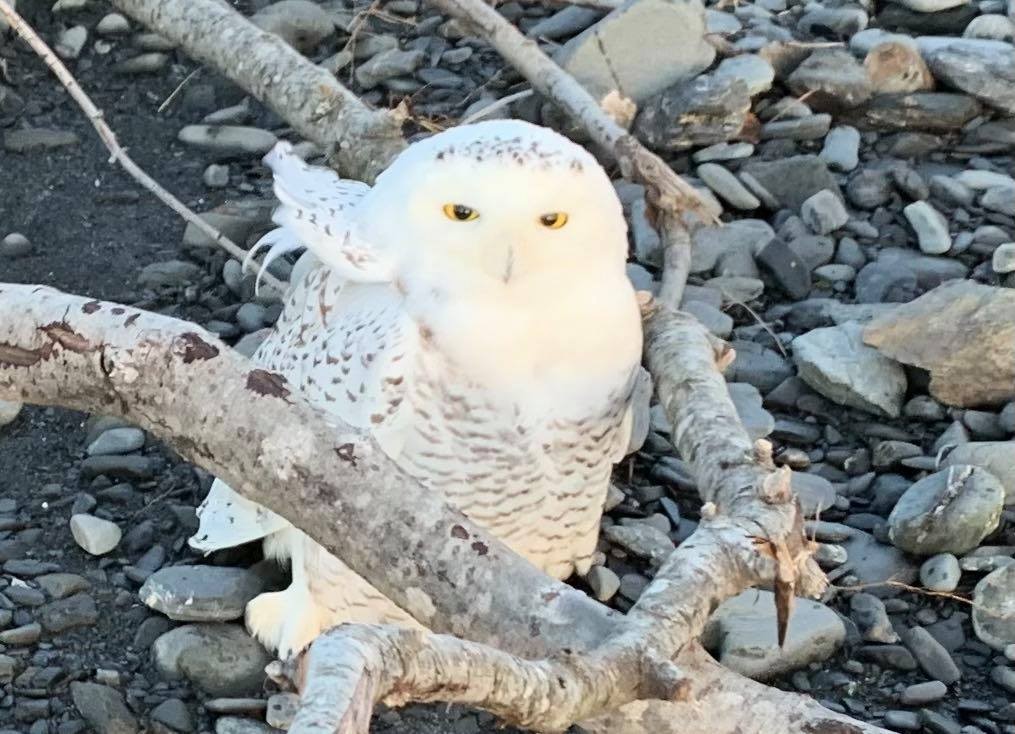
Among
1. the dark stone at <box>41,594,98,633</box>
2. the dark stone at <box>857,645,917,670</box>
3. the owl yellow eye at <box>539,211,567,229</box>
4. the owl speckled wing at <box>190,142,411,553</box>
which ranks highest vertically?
the owl yellow eye at <box>539,211,567,229</box>

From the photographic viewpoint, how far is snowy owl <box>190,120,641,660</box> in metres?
3.48

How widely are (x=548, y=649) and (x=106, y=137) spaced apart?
243cm

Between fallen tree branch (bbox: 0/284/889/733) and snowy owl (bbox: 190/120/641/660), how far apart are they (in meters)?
0.85

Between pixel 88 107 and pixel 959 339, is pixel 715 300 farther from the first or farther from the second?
pixel 88 107

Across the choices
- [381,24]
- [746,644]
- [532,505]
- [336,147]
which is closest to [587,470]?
[532,505]

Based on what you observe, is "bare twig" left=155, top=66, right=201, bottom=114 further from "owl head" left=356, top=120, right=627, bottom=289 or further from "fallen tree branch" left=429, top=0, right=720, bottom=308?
"owl head" left=356, top=120, right=627, bottom=289

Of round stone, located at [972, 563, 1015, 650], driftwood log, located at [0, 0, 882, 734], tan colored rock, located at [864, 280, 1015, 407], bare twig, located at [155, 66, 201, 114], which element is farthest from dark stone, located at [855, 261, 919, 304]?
bare twig, located at [155, 66, 201, 114]

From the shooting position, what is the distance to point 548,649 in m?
2.51

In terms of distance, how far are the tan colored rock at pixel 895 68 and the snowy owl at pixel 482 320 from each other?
8.51ft

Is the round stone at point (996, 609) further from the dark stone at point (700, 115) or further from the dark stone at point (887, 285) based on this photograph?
the dark stone at point (700, 115)

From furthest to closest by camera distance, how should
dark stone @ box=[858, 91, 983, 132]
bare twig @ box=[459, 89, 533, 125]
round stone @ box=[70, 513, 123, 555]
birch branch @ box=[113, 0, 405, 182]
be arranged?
dark stone @ box=[858, 91, 983, 132] < bare twig @ box=[459, 89, 533, 125] < birch branch @ box=[113, 0, 405, 182] < round stone @ box=[70, 513, 123, 555]

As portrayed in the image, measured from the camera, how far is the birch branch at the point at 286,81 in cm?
498

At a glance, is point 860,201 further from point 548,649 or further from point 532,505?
point 548,649

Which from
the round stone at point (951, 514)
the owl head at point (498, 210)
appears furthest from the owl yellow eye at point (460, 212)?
the round stone at point (951, 514)
